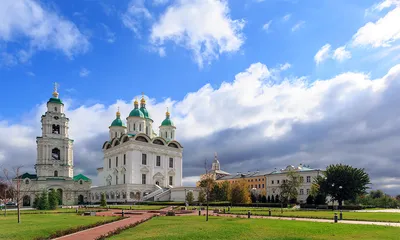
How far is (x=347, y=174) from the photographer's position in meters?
50.1

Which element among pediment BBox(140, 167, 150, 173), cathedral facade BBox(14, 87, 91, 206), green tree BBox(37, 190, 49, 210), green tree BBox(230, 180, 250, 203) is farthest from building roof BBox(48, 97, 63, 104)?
green tree BBox(230, 180, 250, 203)

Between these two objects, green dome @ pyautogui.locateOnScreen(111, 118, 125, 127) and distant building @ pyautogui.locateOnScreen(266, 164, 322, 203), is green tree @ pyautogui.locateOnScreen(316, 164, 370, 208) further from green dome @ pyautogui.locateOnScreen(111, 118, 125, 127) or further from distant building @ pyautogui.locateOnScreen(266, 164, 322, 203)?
green dome @ pyautogui.locateOnScreen(111, 118, 125, 127)

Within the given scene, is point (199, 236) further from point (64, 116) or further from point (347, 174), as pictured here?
point (64, 116)

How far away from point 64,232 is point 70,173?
212 feet

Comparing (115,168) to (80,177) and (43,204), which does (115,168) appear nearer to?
(80,177)

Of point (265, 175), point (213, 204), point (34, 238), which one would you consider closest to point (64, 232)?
point (34, 238)

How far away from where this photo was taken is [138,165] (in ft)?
249

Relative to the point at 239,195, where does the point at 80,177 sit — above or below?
above

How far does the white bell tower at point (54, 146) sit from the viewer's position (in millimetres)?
75562

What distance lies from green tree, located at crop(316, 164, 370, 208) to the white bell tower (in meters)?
57.6

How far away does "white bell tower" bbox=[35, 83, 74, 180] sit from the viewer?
248 ft

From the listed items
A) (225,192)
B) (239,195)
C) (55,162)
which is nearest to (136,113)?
(55,162)

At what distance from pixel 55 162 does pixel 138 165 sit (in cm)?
1931

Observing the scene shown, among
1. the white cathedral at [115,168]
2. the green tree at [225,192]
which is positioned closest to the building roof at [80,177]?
the white cathedral at [115,168]
